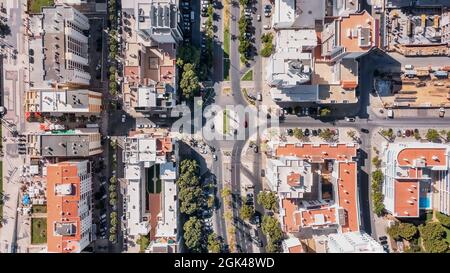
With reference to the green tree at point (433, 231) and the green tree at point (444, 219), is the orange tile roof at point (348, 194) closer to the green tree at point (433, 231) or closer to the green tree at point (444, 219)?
the green tree at point (433, 231)

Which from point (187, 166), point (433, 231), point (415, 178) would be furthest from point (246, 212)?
point (433, 231)

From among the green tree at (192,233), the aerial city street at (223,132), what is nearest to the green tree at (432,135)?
the aerial city street at (223,132)

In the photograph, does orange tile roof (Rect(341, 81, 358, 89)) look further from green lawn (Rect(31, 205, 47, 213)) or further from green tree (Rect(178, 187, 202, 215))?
green lawn (Rect(31, 205, 47, 213))

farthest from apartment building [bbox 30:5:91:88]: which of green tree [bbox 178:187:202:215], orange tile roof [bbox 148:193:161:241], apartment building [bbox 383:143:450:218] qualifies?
apartment building [bbox 383:143:450:218]

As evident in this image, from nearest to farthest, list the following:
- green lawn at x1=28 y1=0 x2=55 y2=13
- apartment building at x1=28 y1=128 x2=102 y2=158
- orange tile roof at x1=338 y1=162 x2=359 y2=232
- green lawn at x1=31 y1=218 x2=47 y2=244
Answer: orange tile roof at x1=338 y1=162 x2=359 y2=232 → apartment building at x1=28 y1=128 x2=102 y2=158 → green lawn at x1=28 y1=0 x2=55 y2=13 → green lawn at x1=31 y1=218 x2=47 y2=244
